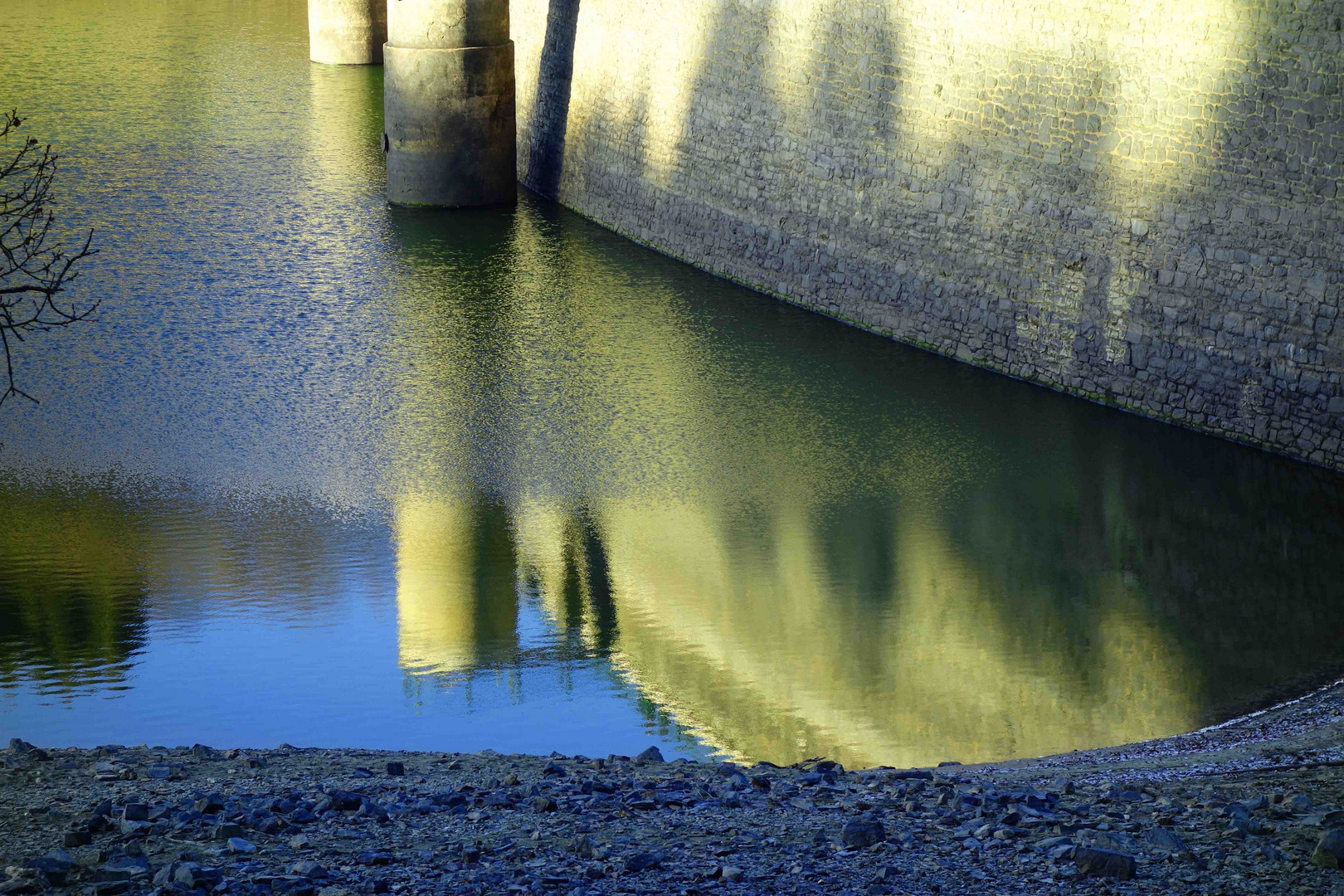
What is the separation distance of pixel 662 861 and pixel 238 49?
21.4 meters

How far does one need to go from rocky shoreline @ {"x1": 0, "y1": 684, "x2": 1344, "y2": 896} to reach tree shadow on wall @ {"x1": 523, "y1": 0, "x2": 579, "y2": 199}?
11113mm

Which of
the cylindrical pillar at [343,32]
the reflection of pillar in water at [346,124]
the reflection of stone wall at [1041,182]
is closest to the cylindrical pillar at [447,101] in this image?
the reflection of pillar in water at [346,124]

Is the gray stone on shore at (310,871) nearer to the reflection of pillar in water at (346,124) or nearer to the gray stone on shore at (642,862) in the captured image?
the gray stone on shore at (642,862)

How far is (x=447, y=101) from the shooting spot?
14.3 m

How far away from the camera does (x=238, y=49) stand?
22875 mm

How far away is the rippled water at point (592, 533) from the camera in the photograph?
6.30 metres

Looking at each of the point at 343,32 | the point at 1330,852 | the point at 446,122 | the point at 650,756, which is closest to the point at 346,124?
the point at 446,122

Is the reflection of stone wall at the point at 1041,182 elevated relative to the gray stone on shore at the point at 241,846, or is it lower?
elevated

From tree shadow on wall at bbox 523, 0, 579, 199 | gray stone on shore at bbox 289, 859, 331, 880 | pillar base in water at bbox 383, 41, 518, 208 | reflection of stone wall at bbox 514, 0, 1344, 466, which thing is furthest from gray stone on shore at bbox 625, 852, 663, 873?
tree shadow on wall at bbox 523, 0, 579, 199

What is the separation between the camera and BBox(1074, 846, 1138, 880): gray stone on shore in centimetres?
381

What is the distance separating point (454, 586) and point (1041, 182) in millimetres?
5108

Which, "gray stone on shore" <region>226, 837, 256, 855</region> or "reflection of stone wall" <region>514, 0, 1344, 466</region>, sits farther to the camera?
"reflection of stone wall" <region>514, 0, 1344, 466</region>

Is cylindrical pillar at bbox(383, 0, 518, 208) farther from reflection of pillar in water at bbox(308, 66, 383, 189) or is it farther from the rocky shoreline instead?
the rocky shoreline

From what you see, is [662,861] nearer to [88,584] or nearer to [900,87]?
[88,584]
